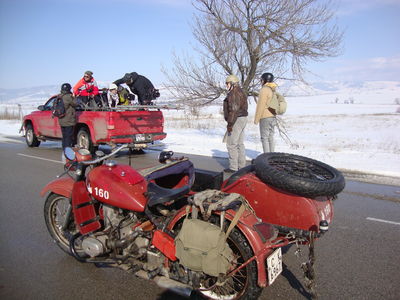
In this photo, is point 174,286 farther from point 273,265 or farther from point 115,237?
point 273,265

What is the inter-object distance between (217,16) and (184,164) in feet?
31.6

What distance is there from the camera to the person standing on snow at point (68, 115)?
9.34 m

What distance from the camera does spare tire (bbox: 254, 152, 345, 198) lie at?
8.91ft

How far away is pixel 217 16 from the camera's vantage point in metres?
11.7

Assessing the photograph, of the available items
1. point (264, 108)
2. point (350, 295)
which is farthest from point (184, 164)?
point (264, 108)

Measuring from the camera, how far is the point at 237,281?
270 centimetres

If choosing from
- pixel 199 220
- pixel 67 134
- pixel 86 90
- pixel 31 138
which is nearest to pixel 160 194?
pixel 199 220

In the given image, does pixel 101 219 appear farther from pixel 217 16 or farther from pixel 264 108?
pixel 217 16

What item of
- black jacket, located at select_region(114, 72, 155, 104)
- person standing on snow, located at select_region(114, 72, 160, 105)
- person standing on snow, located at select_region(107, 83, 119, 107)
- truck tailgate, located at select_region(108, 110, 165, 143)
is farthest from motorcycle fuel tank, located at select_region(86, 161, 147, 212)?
person standing on snow, located at select_region(107, 83, 119, 107)

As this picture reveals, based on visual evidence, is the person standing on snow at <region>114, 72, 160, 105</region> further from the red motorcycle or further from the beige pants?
the red motorcycle

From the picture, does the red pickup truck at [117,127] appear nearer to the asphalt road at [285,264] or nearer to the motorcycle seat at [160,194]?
the asphalt road at [285,264]

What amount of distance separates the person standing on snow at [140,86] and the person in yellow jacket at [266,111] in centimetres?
412

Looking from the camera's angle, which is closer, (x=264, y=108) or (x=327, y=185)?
(x=327, y=185)

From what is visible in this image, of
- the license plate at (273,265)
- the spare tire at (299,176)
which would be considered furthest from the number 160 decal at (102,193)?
the license plate at (273,265)
